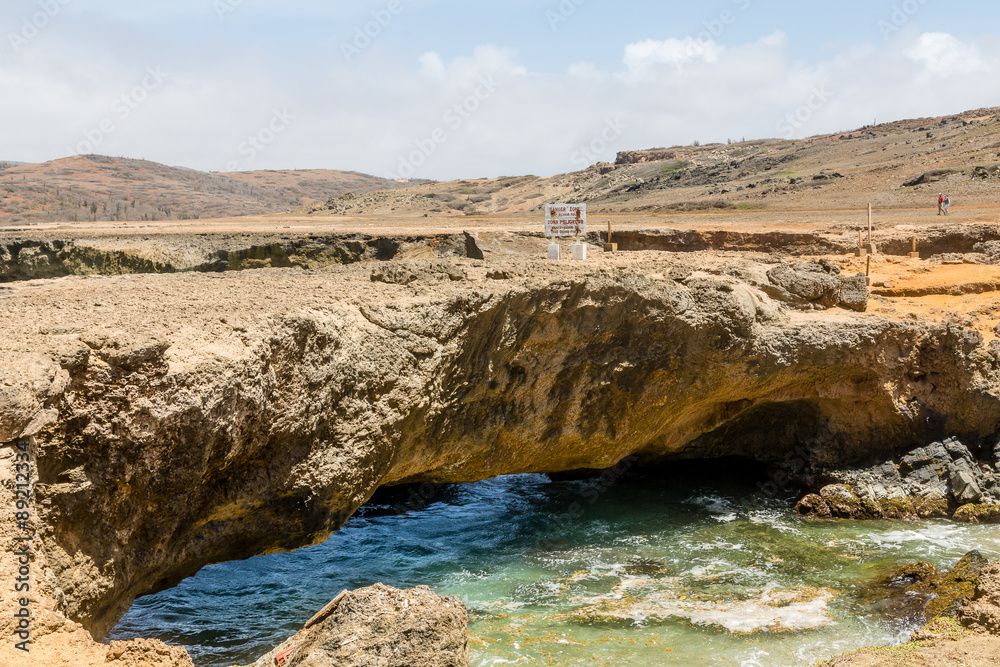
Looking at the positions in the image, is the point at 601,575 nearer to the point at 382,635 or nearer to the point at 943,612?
the point at 943,612

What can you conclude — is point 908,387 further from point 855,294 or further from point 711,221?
point 711,221

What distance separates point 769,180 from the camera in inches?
1647

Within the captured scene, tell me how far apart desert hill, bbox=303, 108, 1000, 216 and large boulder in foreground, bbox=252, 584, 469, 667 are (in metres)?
26.8

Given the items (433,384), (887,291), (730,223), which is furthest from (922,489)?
(730,223)

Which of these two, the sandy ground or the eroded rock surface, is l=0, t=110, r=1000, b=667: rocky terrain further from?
the sandy ground

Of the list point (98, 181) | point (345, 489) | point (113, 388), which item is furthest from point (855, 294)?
point (98, 181)

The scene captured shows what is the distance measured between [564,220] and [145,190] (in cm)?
5552

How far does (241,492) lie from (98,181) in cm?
6321

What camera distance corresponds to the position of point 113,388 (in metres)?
6.85

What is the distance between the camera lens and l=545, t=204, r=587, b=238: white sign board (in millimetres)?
14352

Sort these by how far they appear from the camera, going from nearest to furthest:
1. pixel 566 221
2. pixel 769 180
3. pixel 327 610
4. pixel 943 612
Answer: pixel 327 610
pixel 943 612
pixel 566 221
pixel 769 180

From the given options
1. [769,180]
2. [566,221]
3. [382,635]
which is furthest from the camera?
[769,180]

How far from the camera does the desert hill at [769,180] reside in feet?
107

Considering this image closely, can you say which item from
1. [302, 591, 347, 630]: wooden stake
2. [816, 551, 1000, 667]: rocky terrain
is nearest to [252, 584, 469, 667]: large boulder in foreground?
[302, 591, 347, 630]: wooden stake
